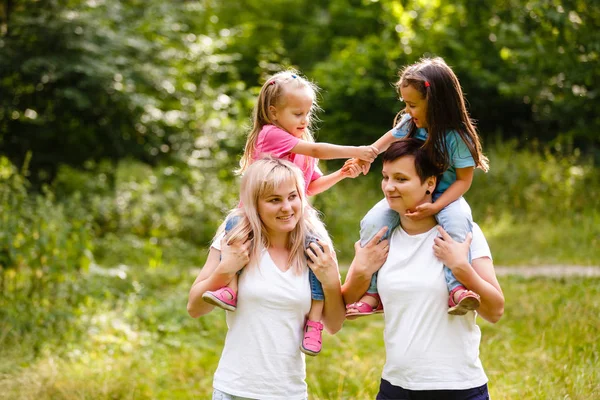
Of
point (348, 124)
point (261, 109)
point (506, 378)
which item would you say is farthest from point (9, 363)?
point (348, 124)

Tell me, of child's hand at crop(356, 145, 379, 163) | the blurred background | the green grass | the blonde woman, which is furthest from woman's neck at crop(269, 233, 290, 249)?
the blurred background

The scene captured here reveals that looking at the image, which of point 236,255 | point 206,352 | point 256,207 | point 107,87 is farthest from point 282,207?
point 107,87

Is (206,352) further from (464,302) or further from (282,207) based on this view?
(464,302)

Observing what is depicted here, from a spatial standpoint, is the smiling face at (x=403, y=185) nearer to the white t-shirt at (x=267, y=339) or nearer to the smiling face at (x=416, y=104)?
the smiling face at (x=416, y=104)

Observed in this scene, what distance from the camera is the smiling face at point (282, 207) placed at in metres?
2.61

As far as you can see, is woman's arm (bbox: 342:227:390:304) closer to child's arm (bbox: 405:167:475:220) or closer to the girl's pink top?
child's arm (bbox: 405:167:475:220)

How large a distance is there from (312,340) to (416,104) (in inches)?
38.1

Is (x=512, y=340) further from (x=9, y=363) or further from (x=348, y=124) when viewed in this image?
(x=348, y=124)

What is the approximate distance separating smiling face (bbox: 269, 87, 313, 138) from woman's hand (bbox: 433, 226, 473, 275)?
0.94m

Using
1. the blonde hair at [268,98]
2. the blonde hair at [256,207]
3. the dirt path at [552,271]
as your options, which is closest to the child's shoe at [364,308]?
the blonde hair at [256,207]

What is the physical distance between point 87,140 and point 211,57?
257 cm

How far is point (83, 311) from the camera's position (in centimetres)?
584

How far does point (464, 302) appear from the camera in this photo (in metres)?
2.36

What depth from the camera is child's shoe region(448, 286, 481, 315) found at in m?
2.35
